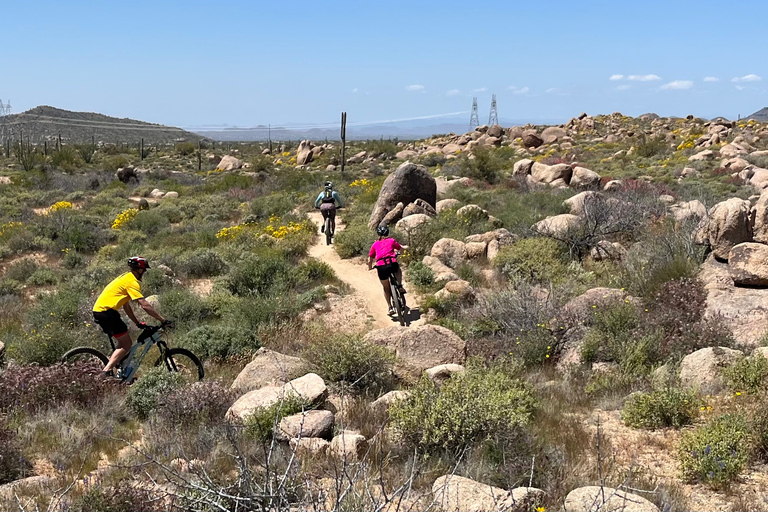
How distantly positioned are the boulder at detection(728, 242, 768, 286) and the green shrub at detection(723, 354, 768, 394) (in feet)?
9.47

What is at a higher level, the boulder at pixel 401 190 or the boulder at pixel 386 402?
the boulder at pixel 401 190

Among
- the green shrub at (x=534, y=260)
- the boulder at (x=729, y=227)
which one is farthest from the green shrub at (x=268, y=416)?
the boulder at (x=729, y=227)

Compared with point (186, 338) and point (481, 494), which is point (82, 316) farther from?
point (481, 494)

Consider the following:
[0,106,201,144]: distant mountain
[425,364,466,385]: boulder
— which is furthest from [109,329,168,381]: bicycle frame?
[0,106,201,144]: distant mountain

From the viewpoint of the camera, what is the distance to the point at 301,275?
12914 mm

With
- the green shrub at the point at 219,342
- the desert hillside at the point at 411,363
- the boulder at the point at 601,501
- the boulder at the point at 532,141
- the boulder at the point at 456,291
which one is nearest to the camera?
the boulder at the point at 601,501

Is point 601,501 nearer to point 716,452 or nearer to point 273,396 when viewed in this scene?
point 716,452

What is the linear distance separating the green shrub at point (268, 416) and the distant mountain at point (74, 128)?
8619cm

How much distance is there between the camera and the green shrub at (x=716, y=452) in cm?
472

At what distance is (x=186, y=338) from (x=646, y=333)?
662 centimetres

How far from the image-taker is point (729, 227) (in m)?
9.52

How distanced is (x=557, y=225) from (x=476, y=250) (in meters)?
2.03

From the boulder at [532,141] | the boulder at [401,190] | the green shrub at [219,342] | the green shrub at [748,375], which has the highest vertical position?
the boulder at [532,141]

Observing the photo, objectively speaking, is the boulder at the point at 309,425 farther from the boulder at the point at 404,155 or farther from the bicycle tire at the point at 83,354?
the boulder at the point at 404,155
